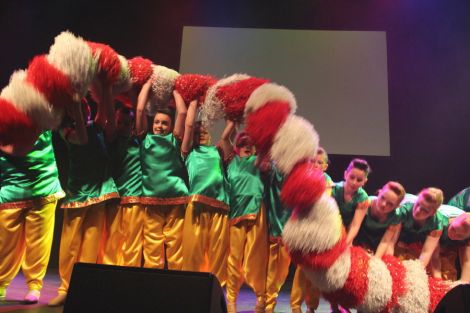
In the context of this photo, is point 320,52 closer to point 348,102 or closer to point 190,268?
point 348,102

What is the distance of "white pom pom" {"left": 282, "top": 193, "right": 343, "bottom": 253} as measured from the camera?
130 cm

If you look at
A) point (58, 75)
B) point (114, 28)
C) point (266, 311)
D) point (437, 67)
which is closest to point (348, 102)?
point (437, 67)

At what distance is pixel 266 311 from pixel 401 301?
118 centimetres

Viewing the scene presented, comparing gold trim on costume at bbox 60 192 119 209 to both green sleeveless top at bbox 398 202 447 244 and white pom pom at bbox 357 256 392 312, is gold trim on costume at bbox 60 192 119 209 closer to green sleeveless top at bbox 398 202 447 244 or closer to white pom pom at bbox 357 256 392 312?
white pom pom at bbox 357 256 392 312

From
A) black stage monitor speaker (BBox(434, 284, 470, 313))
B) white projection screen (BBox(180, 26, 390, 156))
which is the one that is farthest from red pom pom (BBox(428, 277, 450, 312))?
white projection screen (BBox(180, 26, 390, 156))

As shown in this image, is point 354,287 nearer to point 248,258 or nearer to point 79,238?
point 248,258

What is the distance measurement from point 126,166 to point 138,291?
113 centimetres

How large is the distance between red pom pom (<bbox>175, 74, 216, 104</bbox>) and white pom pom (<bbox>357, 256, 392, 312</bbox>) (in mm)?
1086

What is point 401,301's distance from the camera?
4.42 ft

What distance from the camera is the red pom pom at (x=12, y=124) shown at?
4.42ft

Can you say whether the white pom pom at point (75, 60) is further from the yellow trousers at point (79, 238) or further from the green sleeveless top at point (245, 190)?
the green sleeveless top at point (245, 190)

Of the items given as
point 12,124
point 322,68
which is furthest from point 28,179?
point 322,68

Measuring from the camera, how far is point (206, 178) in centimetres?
230

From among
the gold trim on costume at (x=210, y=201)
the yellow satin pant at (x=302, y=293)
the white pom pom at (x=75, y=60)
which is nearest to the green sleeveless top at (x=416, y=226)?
the yellow satin pant at (x=302, y=293)
